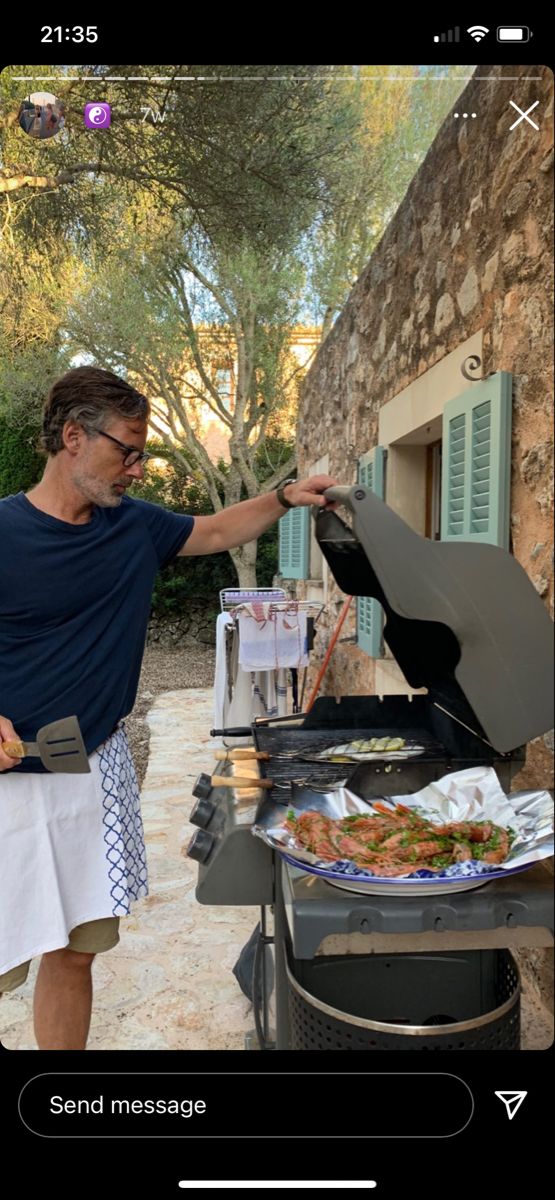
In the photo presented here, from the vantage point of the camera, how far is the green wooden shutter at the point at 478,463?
48.2 inches

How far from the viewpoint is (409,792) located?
1.17 meters

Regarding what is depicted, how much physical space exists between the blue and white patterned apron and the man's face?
46cm

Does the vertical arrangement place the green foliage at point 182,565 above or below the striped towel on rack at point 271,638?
above

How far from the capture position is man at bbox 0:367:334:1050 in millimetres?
1249

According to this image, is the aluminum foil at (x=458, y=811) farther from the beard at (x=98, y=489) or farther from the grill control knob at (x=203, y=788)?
Answer: the beard at (x=98, y=489)

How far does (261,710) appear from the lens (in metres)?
4.09

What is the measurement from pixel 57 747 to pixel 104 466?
498 mm

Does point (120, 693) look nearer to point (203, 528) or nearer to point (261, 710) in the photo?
point (203, 528)

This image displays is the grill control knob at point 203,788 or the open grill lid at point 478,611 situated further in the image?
the grill control knob at point 203,788

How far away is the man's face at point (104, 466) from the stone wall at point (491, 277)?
0.68 m
